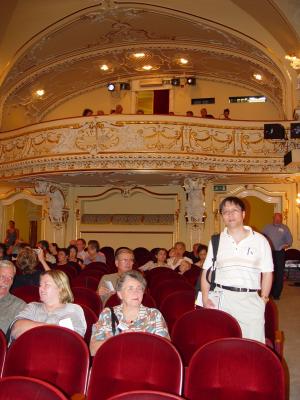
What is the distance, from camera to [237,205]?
341cm

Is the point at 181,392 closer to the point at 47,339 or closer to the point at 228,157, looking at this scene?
the point at 47,339

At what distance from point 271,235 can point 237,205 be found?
5211 mm

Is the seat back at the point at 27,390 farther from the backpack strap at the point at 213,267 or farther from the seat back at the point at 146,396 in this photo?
the backpack strap at the point at 213,267

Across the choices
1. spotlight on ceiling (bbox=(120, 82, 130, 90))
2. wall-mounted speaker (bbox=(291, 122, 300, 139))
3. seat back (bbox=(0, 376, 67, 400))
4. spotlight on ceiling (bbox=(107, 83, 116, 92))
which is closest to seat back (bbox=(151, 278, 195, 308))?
seat back (bbox=(0, 376, 67, 400))

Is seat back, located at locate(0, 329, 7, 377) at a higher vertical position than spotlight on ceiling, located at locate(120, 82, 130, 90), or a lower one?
lower

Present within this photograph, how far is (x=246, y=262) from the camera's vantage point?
11.1ft

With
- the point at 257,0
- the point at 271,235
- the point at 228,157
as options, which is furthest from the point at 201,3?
the point at 271,235

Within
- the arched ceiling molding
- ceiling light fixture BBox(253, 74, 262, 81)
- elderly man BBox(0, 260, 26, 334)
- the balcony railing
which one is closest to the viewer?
elderly man BBox(0, 260, 26, 334)

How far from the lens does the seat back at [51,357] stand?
8.97 ft

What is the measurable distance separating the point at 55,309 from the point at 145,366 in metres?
0.93

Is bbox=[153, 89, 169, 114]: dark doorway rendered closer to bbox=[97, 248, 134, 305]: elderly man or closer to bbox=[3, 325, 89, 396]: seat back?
bbox=[97, 248, 134, 305]: elderly man

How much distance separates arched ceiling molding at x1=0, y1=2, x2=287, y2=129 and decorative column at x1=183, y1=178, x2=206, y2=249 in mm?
3712

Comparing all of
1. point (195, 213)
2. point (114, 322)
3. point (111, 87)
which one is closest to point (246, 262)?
point (114, 322)

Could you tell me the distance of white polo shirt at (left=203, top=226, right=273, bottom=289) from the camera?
3373 millimetres
